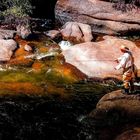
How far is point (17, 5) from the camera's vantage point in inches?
835

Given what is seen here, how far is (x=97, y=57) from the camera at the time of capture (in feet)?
54.2

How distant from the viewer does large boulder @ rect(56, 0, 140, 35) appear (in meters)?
21.5

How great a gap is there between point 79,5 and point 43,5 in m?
2.98

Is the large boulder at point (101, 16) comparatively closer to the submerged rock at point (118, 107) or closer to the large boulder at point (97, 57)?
the large boulder at point (97, 57)

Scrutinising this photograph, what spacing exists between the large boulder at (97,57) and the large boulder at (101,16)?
3291 mm

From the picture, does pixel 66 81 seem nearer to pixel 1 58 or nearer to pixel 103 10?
pixel 1 58

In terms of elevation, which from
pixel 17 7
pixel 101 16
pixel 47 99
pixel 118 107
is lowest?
pixel 47 99

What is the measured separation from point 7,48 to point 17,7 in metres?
4.48

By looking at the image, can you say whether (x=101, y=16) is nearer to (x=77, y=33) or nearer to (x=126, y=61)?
(x=77, y=33)

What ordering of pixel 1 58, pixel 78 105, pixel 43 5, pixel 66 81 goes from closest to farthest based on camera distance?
1. pixel 78 105
2. pixel 66 81
3. pixel 1 58
4. pixel 43 5

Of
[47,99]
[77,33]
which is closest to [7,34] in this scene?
[77,33]

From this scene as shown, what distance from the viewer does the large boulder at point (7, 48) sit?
16891 mm

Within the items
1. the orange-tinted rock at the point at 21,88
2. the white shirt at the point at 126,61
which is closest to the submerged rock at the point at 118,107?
the white shirt at the point at 126,61

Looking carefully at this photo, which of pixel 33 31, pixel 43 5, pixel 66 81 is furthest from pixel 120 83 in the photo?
pixel 43 5
